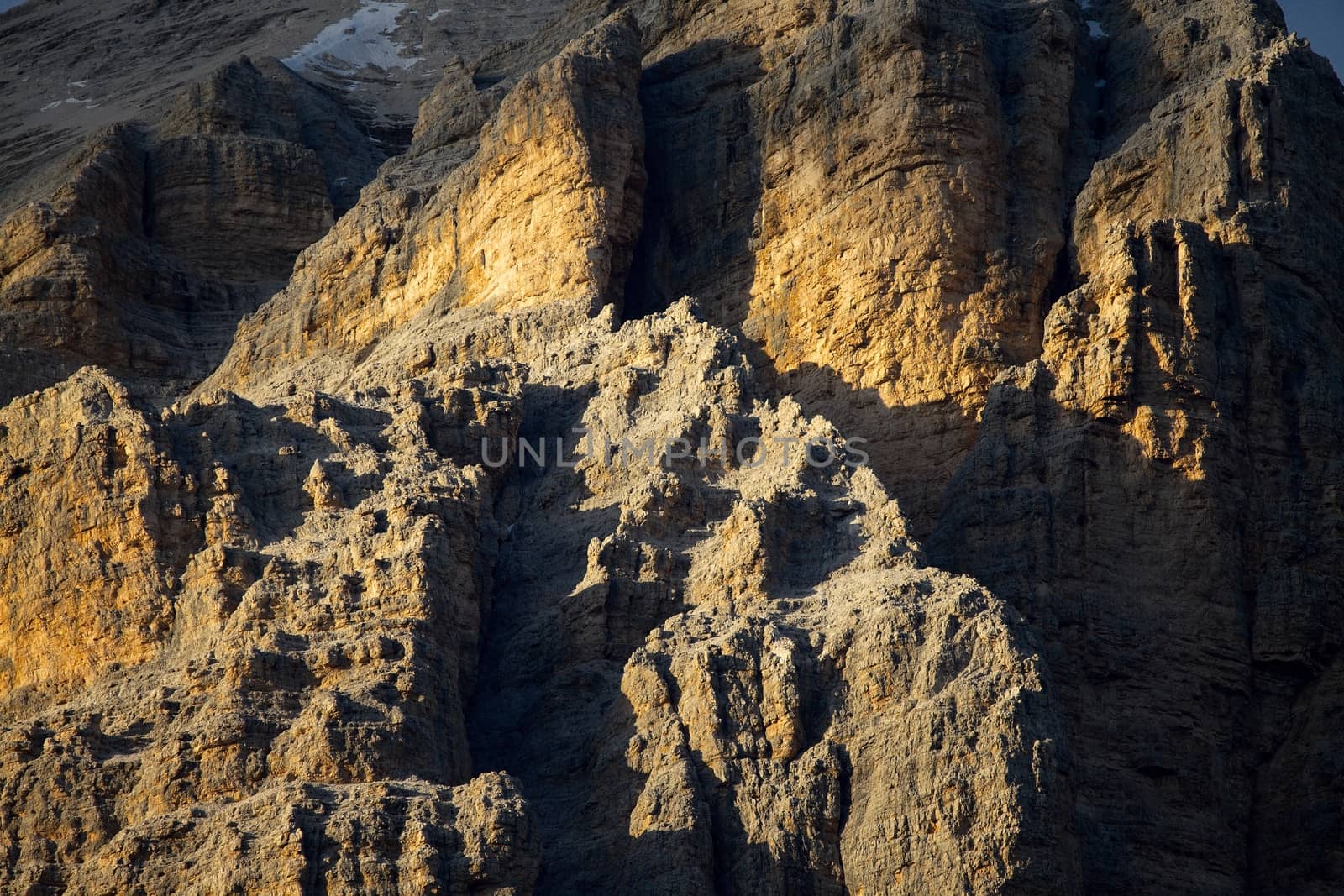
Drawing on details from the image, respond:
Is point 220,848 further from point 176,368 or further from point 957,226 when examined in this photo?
point 176,368

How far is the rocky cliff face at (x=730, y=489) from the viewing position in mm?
46688

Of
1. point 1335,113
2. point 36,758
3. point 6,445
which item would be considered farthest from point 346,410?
point 1335,113

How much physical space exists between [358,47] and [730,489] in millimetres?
49097

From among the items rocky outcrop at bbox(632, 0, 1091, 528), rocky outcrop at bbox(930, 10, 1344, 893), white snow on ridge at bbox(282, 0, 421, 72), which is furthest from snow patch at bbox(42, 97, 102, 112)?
rocky outcrop at bbox(930, 10, 1344, 893)

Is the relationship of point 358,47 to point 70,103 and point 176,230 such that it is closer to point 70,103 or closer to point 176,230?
point 70,103

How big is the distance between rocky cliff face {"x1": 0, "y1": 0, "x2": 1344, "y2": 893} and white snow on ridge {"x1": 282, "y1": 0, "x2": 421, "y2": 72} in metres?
20.5

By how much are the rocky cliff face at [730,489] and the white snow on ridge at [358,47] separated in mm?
20488

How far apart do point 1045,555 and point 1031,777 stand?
34.3 ft

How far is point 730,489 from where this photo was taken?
53844 millimetres

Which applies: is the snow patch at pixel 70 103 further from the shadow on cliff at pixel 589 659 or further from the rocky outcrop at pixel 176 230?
the shadow on cliff at pixel 589 659

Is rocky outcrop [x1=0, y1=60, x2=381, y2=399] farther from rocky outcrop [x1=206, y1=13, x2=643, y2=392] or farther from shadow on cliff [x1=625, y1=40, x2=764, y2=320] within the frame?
shadow on cliff [x1=625, y1=40, x2=764, y2=320]

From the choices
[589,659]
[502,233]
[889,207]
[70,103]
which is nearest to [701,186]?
[502,233]

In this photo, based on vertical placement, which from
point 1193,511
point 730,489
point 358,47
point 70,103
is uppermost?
point 358,47

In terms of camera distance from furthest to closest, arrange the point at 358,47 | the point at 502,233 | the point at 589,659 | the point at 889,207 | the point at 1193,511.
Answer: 1. the point at 358,47
2. the point at 502,233
3. the point at 889,207
4. the point at 1193,511
5. the point at 589,659
